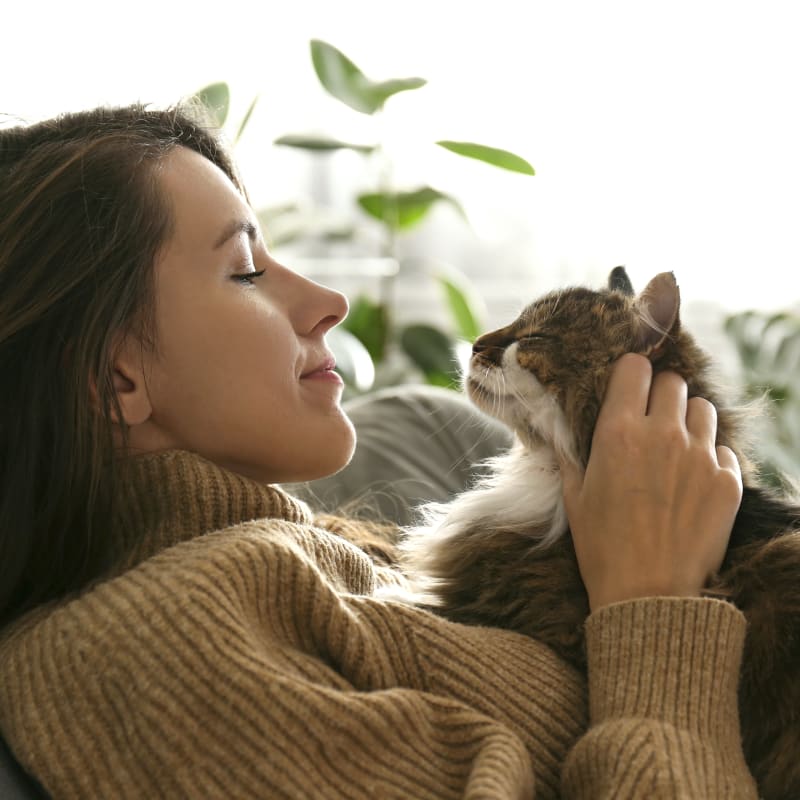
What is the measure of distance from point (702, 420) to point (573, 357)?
18 centimetres

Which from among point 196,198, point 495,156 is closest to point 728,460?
point 196,198

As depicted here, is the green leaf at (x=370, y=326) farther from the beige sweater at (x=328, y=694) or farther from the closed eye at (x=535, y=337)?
the beige sweater at (x=328, y=694)

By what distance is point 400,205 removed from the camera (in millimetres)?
2752

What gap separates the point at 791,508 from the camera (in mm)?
1146

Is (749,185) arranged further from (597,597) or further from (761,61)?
(597,597)

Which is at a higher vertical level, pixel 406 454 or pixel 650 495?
pixel 650 495

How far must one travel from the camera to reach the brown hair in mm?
1120

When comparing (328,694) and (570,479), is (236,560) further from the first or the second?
(570,479)

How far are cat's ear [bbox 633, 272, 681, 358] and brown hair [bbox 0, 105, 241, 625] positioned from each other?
60 cm

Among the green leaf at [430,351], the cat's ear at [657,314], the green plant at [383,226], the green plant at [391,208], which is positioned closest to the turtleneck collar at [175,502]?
the cat's ear at [657,314]

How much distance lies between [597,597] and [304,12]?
2727mm

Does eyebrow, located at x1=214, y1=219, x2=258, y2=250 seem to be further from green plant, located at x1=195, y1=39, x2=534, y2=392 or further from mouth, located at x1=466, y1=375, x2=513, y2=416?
green plant, located at x1=195, y1=39, x2=534, y2=392

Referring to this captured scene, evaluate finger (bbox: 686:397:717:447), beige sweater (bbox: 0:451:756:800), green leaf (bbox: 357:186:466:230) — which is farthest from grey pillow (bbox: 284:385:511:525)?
green leaf (bbox: 357:186:466:230)

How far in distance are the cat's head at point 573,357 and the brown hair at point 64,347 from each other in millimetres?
449
